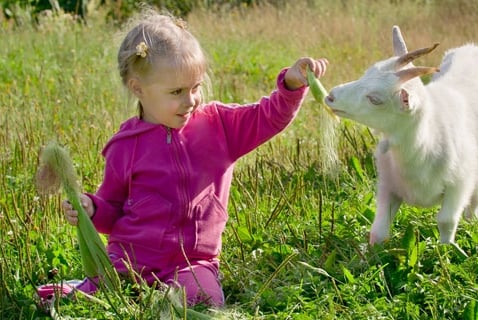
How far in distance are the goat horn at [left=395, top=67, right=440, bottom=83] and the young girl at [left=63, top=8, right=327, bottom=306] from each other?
38 centimetres

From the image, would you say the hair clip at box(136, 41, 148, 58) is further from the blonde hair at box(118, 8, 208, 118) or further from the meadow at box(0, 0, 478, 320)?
the meadow at box(0, 0, 478, 320)

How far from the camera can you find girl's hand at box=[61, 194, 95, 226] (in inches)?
156

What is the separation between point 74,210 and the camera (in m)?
3.97

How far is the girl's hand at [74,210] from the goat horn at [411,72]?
1487mm

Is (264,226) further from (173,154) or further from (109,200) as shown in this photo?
(109,200)

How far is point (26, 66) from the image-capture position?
371 inches

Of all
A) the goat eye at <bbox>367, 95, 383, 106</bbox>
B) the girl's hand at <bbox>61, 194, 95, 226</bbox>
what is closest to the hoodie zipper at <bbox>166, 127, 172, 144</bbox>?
the girl's hand at <bbox>61, 194, 95, 226</bbox>

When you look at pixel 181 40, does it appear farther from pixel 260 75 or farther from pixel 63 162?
pixel 260 75

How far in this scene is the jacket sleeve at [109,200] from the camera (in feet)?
13.7

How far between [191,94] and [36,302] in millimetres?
1125

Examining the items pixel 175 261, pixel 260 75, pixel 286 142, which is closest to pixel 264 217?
pixel 175 261

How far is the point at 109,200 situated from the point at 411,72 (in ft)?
4.97

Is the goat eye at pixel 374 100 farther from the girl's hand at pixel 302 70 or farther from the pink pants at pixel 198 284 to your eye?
the pink pants at pixel 198 284

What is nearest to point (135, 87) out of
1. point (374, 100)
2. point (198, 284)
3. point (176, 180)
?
point (176, 180)
